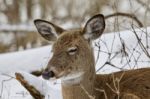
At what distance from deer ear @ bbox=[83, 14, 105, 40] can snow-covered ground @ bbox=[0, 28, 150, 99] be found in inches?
31.6

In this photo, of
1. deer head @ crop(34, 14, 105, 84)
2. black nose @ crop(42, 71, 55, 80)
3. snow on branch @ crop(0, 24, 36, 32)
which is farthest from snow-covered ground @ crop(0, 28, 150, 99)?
snow on branch @ crop(0, 24, 36, 32)

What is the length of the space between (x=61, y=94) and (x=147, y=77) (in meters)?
0.91

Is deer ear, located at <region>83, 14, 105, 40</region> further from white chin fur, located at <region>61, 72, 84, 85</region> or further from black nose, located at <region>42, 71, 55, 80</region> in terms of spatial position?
black nose, located at <region>42, 71, 55, 80</region>

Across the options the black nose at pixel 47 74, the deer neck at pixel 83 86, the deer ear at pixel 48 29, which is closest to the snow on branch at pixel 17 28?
the deer ear at pixel 48 29

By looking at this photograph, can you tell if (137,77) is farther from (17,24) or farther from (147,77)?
(17,24)

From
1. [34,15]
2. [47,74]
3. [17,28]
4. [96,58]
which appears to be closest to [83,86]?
[47,74]

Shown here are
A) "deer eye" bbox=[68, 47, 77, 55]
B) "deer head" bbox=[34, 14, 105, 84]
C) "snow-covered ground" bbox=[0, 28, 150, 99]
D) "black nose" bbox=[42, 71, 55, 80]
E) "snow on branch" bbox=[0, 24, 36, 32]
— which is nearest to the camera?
"black nose" bbox=[42, 71, 55, 80]

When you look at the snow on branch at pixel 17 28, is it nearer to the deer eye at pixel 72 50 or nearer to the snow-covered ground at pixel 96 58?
the snow-covered ground at pixel 96 58

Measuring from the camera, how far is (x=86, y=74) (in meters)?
6.08

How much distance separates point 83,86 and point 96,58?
1826 millimetres

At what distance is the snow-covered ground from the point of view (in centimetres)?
707

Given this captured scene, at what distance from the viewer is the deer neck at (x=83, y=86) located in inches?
239

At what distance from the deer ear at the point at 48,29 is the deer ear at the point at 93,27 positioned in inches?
10.8

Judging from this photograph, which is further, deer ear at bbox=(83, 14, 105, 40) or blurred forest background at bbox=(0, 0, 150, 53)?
blurred forest background at bbox=(0, 0, 150, 53)
